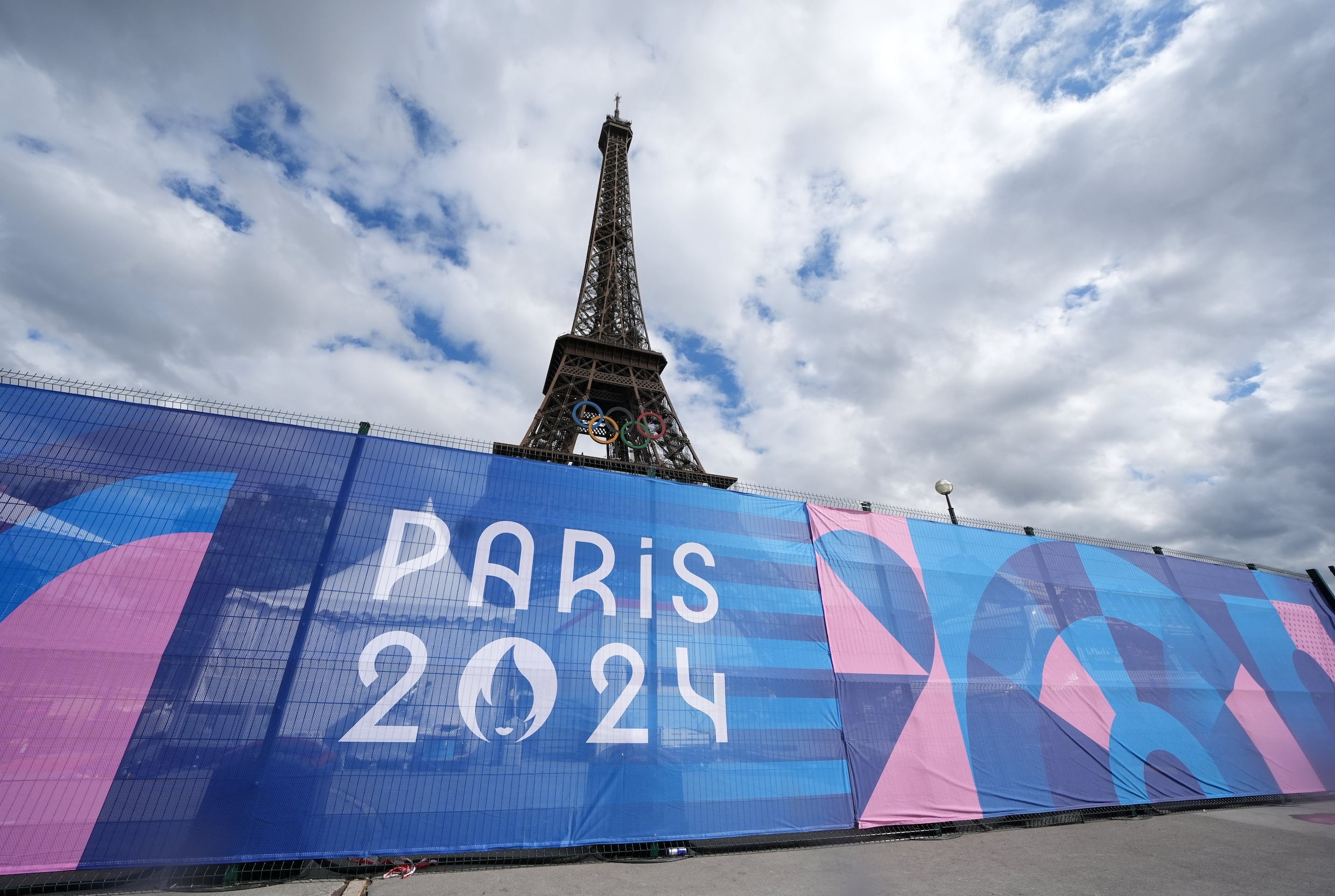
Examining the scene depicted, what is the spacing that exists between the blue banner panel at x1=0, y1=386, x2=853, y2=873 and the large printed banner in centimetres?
3

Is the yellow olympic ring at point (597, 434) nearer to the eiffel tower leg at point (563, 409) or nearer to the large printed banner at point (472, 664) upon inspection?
the eiffel tower leg at point (563, 409)

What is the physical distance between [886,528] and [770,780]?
16.4 feet

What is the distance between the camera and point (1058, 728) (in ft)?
29.5

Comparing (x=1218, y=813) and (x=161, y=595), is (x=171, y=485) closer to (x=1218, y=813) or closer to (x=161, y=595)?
(x=161, y=595)

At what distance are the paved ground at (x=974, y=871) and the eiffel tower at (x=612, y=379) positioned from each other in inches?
472

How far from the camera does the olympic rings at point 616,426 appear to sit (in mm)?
17703

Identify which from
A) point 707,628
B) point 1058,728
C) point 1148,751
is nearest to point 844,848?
point 707,628

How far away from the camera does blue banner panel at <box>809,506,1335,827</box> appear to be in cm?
797

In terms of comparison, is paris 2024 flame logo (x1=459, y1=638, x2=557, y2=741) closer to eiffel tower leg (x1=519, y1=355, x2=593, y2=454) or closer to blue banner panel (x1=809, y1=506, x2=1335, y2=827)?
blue banner panel (x1=809, y1=506, x2=1335, y2=827)

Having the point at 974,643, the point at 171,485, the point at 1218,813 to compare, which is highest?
the point at 171,485

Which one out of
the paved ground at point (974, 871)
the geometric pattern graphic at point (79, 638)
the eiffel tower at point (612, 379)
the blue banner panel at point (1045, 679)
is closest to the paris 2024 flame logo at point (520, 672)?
the paved ground at point (974, 871)

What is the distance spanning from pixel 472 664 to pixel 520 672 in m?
0.60

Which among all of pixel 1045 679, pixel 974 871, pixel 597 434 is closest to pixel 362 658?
pixel 974 871

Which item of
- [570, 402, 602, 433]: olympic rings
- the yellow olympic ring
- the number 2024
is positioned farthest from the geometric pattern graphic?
the yellow olympic ring
